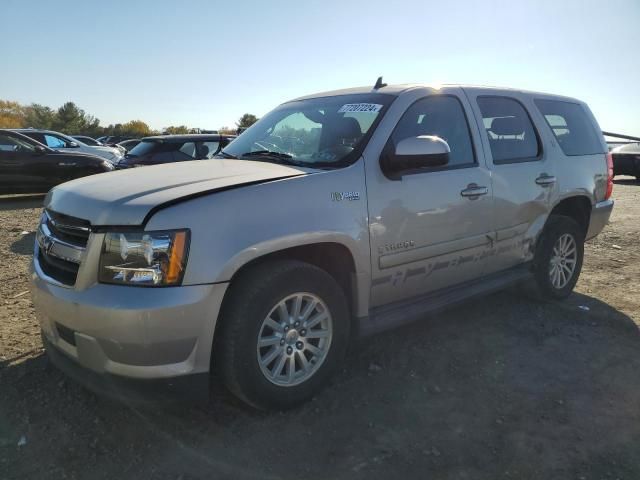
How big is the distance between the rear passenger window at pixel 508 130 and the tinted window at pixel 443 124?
273mm

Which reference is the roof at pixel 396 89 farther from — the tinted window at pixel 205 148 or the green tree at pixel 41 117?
the green tree at pixel 41 117

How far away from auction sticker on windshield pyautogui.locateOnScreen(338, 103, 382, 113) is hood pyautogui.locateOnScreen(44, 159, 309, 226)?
28.6 inches

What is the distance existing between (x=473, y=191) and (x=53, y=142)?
12.7m

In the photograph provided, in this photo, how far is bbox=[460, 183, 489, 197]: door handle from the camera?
3738 mm

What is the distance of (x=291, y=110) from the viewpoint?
165 inches

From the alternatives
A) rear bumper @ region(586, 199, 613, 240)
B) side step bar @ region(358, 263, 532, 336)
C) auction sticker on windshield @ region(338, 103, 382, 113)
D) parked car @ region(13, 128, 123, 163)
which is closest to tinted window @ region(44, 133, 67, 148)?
parked car @ region(13, 128, 123, 163)

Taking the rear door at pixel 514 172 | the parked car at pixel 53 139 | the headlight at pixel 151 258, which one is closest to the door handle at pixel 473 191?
the rear door at pixel 514 172

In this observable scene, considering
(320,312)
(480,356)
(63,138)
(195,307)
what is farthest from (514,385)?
(63,138)

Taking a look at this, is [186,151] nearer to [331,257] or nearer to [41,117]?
[331,257]

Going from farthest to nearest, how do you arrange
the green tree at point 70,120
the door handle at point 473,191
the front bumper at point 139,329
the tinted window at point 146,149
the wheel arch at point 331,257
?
the green tree at point 70,120 → the tinted window at point 146,149 → the door handle at point 473,191 → the wheel arch at point 331,257 → the front bumper at point 139,329

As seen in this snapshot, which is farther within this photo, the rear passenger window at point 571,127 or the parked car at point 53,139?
the parked car at point 53,139

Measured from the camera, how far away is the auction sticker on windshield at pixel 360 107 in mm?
3533

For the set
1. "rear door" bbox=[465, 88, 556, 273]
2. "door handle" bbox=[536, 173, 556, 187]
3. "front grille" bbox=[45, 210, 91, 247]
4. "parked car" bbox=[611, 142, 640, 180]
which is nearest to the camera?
"front grille" bbox=[45, 210, 91, 247]

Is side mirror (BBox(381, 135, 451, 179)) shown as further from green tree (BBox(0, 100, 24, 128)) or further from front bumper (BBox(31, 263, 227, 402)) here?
green tree (BBox(0, 100, 24, 128))
